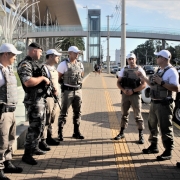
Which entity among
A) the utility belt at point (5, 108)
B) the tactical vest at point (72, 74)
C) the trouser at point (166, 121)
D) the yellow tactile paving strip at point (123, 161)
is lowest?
the yellow tactile paving strip at point (123, 161)

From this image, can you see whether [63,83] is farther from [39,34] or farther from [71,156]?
[39,34]

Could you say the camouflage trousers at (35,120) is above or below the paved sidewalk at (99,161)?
above

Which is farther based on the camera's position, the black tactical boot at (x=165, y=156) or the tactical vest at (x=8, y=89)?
the black tactical boot at (x=165, y=156)

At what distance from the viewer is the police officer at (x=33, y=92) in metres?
4.11

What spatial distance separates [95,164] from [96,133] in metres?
1.97

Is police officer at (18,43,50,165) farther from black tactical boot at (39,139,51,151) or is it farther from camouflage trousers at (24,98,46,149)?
black tactical boot at (39,139,51,151)

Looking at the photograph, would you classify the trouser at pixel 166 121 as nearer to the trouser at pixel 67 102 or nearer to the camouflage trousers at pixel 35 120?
the trouser at pixel 67 102

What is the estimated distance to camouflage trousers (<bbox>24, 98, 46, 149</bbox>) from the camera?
4.34 m

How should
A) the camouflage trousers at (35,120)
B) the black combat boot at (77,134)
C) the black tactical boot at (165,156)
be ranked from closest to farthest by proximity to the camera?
the camouflage trousers at (35,120) < the black tactical boot at (165,156) < the black combat boot at (77,134)

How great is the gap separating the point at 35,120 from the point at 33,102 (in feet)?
1.01

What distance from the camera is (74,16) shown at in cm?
6112

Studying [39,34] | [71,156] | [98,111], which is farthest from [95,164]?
[39,34]

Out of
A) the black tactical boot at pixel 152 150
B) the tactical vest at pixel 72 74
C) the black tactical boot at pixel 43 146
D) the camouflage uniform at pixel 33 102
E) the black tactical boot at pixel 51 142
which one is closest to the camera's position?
the camouflage uniform at pixel 33 102

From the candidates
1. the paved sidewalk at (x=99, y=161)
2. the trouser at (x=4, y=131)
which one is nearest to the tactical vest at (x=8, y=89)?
the trouser at (x=4, y=131)
